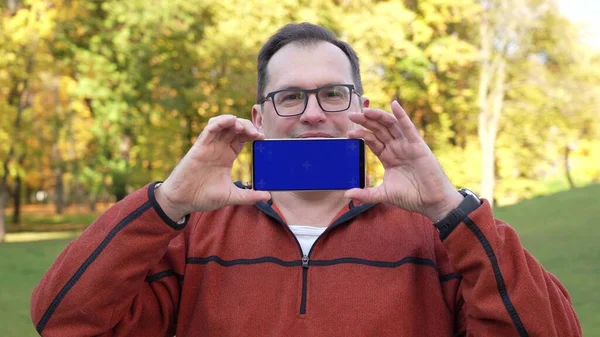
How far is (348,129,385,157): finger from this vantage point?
2.23 m

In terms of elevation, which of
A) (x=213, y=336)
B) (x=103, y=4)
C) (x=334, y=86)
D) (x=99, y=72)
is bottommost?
(x=213, y=336)

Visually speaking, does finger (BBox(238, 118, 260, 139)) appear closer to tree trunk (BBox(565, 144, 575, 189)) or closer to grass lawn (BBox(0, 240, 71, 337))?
grass lawn (BBox(0, 240, 71, 337))

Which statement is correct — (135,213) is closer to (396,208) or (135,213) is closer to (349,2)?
(396,208)

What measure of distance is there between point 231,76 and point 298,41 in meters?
13.9

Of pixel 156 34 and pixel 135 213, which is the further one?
pixel 156 34

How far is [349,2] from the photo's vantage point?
60.8ft

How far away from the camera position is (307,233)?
2.51 meters

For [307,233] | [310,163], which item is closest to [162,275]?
[307,233]

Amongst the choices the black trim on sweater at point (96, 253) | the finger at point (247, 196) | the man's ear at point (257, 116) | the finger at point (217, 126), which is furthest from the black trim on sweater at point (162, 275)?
the man's ear at point (257, 116)

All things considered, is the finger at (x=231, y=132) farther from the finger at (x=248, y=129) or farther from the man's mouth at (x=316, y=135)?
the man's mouth at (x=316, y=135)

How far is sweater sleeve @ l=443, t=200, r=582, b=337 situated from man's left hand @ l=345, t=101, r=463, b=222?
0.36 feet

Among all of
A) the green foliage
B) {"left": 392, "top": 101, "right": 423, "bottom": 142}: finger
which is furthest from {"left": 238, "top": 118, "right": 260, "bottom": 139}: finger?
the green foliage

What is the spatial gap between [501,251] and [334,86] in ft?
2.77

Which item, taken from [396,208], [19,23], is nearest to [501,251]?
[396,208]
